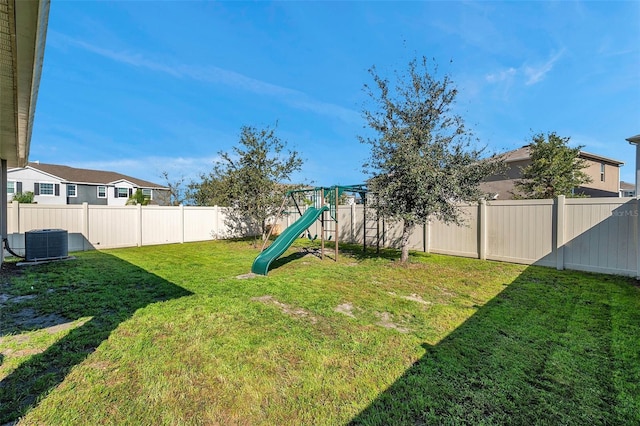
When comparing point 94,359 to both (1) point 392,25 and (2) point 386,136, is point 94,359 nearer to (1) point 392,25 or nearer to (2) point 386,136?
(2) point 386,136

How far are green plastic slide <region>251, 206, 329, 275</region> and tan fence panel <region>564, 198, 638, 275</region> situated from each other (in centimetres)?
618

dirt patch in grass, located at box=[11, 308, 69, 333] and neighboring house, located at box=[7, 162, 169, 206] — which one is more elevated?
neighboring house, located at box=[7, 162, 169, 206]

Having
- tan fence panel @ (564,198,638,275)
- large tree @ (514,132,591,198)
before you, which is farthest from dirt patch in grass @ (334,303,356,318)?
large tree @ (514,132,591,198)

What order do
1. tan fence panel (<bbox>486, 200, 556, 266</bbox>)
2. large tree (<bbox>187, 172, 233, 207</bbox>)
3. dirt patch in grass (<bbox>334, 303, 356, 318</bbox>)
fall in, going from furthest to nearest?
large tree (<bbox>187, 172, 233, 207</bbox>)
tan fence panel (<bbox>486, 200, 556, 266</bbox>)
dirt patch in grass (<bbox>334, 303, 356, 318</bbox>)

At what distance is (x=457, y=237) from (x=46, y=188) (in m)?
32.0

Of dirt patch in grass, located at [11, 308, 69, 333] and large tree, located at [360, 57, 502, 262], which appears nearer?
dirt patch in grass, located at [11, 308, 69, 333]

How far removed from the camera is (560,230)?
674 cm

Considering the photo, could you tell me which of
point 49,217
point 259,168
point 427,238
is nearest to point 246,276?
point 259,168

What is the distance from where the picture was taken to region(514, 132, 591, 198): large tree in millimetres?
13094

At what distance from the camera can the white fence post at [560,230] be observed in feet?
22.0

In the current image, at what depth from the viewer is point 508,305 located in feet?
14.0

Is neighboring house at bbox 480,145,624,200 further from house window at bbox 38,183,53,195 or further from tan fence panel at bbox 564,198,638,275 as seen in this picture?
house window at bbox 38,183,53,195

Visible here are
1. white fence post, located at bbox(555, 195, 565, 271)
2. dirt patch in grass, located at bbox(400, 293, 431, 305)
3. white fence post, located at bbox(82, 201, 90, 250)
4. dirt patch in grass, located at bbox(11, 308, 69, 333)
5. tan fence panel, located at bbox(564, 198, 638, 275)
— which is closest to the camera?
dirt patch in grass, located at bbox(11, 308, 69, 333)

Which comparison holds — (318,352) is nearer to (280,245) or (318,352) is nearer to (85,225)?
(280,245)
